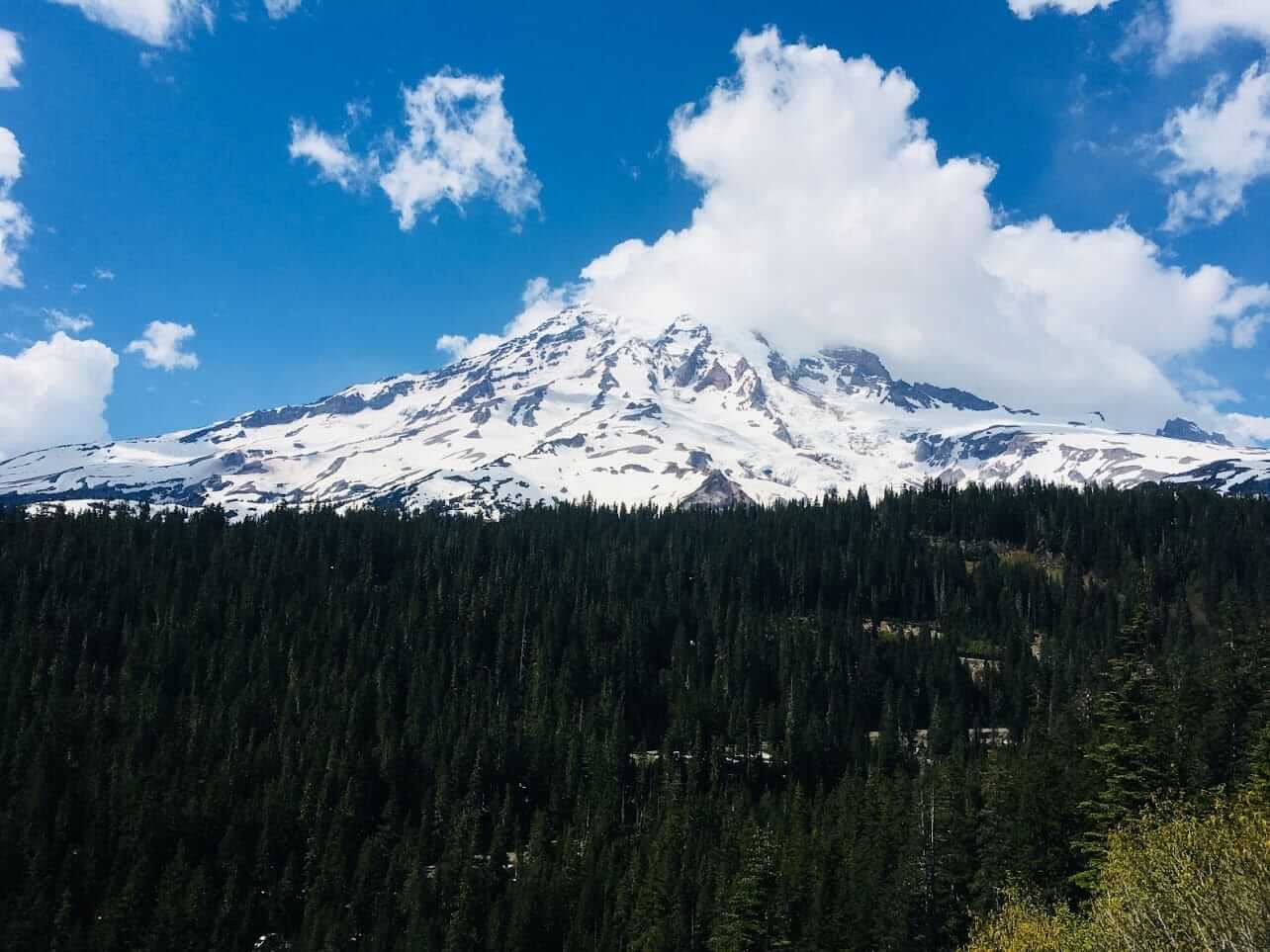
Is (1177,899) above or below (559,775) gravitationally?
above

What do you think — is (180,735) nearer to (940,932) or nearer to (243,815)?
(243,815)

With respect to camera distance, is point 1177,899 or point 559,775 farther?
point 559,775

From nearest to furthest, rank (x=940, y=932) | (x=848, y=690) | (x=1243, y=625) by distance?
(x=940, y=932)
(x=1243, y=625)
(x=848, y=690)

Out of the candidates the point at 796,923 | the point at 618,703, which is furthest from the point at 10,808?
the point at 796,923

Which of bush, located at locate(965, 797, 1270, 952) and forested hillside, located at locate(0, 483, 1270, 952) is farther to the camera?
forested hillside, located at locate(0, 483, 1270, 952)

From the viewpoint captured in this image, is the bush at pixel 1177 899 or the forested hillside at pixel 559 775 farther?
the forested hillside at pixel 559 775

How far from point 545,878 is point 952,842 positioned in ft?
169

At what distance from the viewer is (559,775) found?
149125 mm

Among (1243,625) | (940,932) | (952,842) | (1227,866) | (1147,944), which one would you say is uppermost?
(1243,625)

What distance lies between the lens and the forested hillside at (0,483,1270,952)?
81.8 metres

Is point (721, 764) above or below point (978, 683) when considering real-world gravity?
below

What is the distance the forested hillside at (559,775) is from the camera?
81.8m

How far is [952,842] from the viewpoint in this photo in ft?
271

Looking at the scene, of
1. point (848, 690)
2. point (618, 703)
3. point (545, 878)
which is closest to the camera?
point (545, 878)
